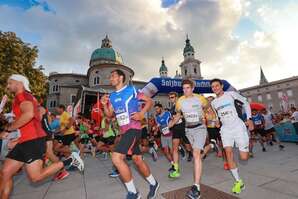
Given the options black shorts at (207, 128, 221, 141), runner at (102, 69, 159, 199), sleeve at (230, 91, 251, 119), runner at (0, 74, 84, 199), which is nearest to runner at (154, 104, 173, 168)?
black shorts at (207, 128, 221, 141)

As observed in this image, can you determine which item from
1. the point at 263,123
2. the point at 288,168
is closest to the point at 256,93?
the point at 263,123

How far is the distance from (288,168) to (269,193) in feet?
7.39

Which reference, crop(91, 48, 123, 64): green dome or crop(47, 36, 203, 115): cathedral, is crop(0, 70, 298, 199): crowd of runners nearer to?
crop(47, 36, 203, 115): cathedral

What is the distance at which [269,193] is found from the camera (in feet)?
10.8

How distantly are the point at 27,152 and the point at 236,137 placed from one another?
3.55m

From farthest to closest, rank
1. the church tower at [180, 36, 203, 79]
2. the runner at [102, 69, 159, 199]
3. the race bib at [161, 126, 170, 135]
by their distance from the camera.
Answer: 1. the church tower at [180, 36, 203, 79]
2. the race bib at [161, 126, 170, 135]
3. the runner at [102, 69, 159, 199]

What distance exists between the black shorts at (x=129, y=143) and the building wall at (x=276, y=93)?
70.4m

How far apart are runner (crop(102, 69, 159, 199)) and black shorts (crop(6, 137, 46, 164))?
44.2 inches

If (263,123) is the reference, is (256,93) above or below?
above

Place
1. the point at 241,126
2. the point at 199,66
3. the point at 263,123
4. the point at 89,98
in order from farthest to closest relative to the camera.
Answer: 1. the point at 199,66
2. the point at 89,98
3. the point at 263,123
4. the point at 241,126

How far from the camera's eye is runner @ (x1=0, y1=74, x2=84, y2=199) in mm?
2676

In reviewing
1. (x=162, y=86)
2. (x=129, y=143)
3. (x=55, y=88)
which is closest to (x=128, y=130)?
(x=129, y=143)

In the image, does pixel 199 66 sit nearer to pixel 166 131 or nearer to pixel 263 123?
pixel 263 123

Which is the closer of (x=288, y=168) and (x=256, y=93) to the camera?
(x=288, y=168)
